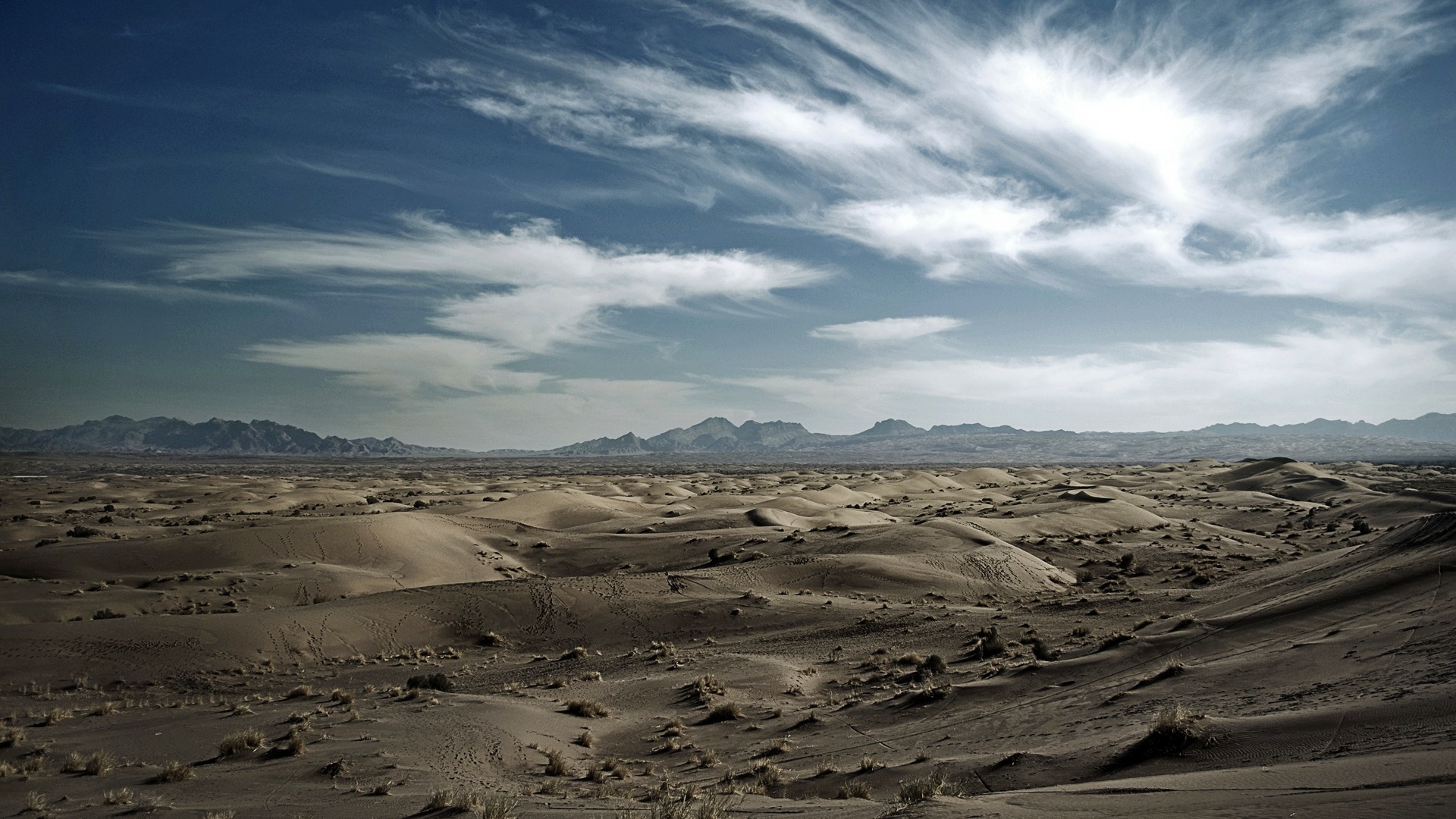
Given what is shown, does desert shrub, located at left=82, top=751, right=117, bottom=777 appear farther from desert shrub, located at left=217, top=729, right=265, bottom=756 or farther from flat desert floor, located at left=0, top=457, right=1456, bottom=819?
desert shrub, located at left=217, top=729, right=265, bottom=756

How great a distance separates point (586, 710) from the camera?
17.3m

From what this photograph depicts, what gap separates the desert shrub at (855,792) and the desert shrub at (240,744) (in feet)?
32.9

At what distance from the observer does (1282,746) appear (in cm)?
948

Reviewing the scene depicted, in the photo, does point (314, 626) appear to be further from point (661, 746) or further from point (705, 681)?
point (661, 746)

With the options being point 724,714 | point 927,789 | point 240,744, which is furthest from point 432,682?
point 927,789

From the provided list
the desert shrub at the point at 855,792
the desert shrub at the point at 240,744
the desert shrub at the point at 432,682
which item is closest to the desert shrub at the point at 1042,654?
the desert shrub at the point at 855,792

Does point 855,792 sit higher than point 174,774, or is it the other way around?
point 855,792

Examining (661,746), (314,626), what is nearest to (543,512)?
(314,626)

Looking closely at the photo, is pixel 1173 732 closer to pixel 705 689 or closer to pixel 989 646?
pixel 989 646

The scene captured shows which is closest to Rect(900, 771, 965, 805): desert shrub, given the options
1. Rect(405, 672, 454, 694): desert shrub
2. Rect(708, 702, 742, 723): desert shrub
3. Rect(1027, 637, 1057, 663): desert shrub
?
Rect(708, 702, 742, 723): desert shrub

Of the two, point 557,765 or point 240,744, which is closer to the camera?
point 557,765

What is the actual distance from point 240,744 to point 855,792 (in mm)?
10473

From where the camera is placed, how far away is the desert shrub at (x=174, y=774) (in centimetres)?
1147

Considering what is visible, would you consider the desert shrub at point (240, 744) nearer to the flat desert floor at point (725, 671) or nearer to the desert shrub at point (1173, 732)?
the flat desert floor at point (725, 671)
